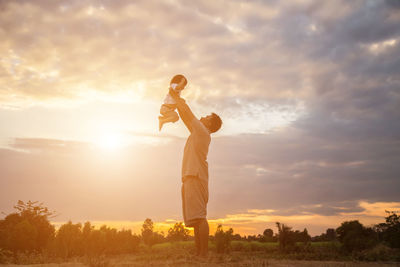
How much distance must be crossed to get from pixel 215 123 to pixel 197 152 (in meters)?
1.18

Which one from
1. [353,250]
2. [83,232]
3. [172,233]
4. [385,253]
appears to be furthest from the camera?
[172,233]

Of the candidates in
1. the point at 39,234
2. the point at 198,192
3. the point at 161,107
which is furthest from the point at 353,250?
the point at 39,234

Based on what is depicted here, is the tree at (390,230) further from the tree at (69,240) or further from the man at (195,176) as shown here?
the tree at (69,240)

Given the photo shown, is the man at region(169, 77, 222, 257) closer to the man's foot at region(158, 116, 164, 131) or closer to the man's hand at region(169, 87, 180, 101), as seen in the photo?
the man's hand at region(169, 87, 180, 101)

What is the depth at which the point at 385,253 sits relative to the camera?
15219 mm

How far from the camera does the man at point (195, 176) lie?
949 cm

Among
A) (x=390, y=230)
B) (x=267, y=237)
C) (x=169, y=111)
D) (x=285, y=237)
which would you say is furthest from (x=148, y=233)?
(x=169, y=111)

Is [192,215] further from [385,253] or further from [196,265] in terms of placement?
[385,253]

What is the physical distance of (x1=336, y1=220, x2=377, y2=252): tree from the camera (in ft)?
58.9

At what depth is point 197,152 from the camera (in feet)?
32.8

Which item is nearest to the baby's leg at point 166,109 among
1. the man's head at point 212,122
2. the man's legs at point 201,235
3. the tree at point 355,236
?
the man's head at point 212,122

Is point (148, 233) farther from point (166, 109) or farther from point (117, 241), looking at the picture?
point (166, 109)

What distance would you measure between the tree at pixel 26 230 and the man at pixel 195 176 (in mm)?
13472

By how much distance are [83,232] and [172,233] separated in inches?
296
